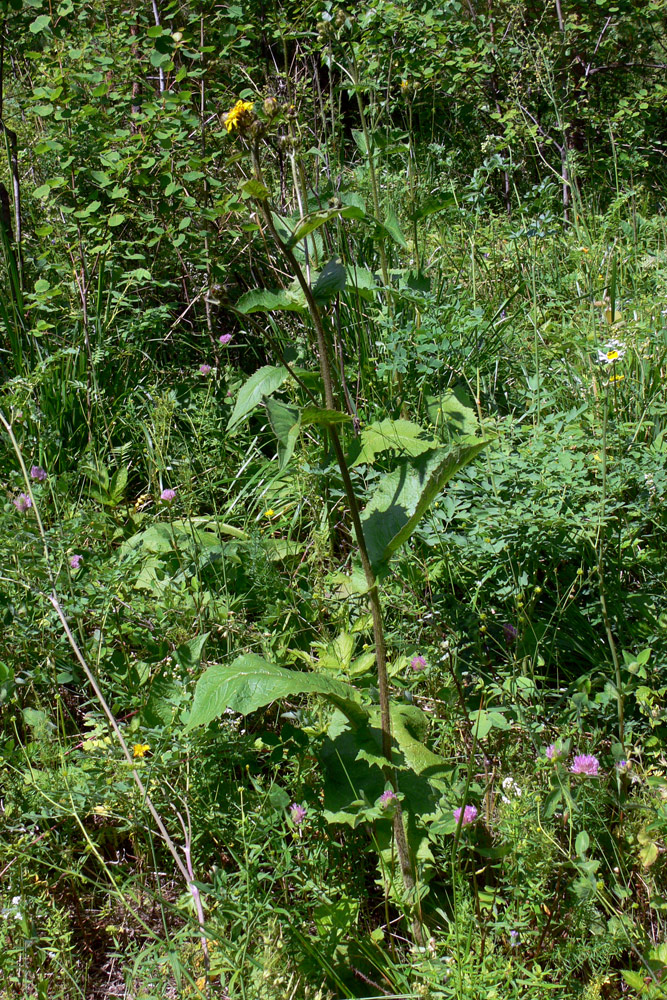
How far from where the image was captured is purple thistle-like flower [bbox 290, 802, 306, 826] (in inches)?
57.9

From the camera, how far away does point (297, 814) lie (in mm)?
1475

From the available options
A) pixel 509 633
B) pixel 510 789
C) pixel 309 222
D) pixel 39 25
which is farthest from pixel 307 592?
pixel 39 25

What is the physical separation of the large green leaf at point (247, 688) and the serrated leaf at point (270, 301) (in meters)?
0.59

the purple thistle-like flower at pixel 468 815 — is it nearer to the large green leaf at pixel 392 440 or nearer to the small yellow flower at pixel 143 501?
the large green leaf at pixel 392 440

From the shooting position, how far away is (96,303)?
10.1 ft

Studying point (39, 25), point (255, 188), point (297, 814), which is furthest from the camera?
point (39, 25)

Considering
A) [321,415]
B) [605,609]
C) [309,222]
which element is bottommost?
[605,609]

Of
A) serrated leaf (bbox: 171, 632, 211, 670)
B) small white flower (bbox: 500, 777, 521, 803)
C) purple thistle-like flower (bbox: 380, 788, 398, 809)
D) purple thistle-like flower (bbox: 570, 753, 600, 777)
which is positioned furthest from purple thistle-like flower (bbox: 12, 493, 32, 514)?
purple thistle-like flower (bbox: 570, 753, 600, 777)

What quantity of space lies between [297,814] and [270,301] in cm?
91

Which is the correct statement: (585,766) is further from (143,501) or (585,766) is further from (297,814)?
(143,501)

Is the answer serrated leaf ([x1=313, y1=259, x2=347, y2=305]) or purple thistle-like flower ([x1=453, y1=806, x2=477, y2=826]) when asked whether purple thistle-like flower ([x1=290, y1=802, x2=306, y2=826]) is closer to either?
purple thistle-like flower ([x1=453, y1=806, x2=477, y2=826])

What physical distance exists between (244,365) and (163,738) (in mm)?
1837

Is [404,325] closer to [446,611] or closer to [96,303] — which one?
[446,611]

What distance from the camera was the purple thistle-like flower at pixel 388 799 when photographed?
52.9 inches
